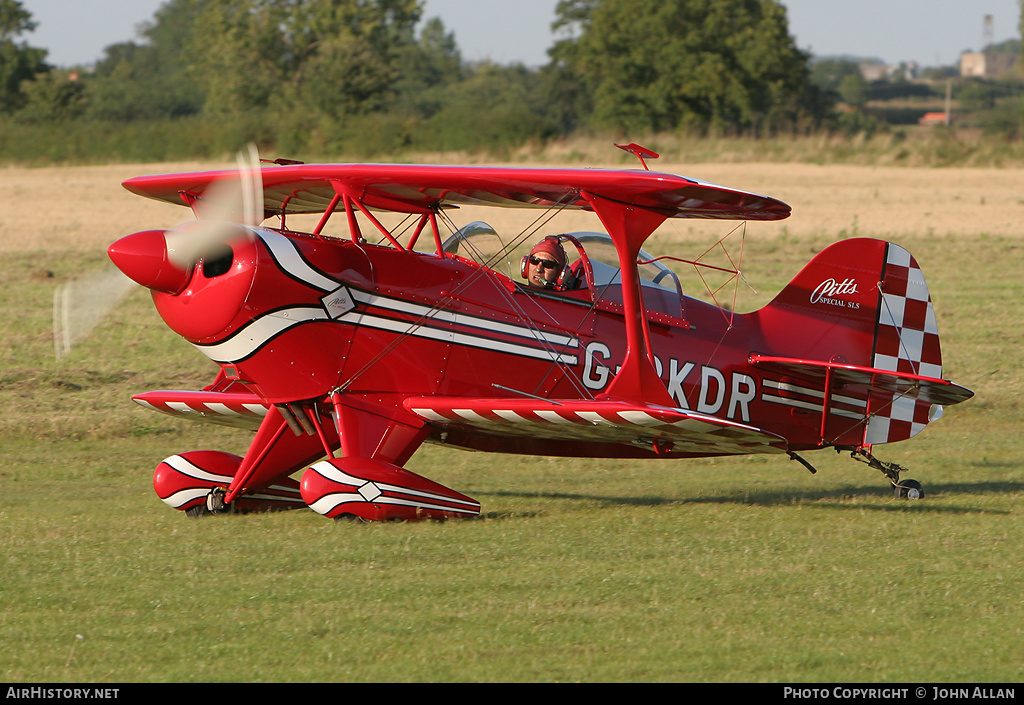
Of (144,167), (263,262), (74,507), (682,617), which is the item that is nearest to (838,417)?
(682,617)

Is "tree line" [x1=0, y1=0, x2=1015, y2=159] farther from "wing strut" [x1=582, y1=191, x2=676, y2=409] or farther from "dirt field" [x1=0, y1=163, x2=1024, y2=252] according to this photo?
"wing strut" [x1=582, y1=191, x2=676, y2=409]

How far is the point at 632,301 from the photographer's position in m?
7.32

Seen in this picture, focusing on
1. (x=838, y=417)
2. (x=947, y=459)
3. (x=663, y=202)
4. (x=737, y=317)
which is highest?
(x=663, y=202)

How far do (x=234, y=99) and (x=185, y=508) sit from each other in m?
53.5

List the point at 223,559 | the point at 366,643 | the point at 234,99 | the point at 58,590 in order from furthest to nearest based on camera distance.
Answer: the point at 234,99 → the point at 223,559 → the point at 58,590 → the point at 366,643

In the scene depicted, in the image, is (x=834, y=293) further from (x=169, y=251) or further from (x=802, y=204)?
(x=802, y=204)

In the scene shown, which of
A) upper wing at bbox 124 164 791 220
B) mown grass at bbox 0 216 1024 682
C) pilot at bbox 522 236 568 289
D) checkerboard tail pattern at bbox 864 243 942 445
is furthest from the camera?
checkerboard tail pattern at bbox 864 243 942 445

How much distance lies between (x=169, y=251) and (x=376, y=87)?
44.8 meters

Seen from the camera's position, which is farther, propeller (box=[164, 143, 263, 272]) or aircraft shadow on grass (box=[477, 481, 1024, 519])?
aircraft shadow on grass (box=[477, 481, 1024, 519])

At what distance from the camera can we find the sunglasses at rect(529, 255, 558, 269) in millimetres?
8211

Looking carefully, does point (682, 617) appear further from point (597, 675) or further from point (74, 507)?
point (74, 507)

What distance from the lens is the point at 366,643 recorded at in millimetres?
5113

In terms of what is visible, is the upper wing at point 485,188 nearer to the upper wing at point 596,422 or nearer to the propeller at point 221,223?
the propeller at point 221,223

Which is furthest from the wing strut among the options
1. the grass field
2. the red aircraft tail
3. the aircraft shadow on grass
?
the red aircraft tail
